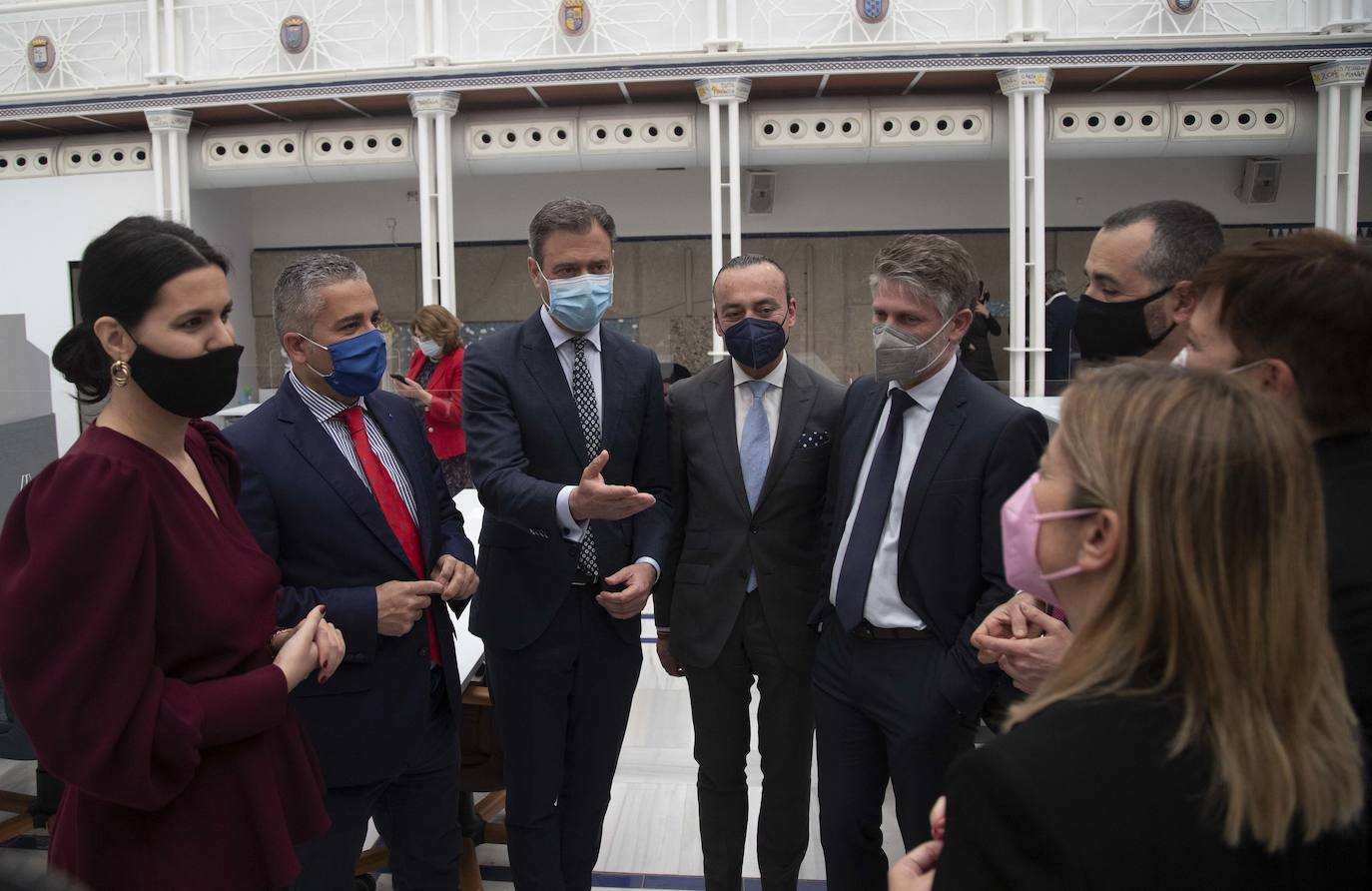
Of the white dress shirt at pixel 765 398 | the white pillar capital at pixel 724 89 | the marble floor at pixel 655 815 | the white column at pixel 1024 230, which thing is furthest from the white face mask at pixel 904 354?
the white pillar capital at pixel 724 89

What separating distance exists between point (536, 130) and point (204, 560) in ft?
33.0

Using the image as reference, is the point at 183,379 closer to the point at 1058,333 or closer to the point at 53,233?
the point at 1058,333

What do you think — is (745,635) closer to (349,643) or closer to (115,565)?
(349,643)

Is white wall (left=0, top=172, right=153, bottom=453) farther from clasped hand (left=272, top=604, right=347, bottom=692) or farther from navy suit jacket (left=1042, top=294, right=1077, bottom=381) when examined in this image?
clasped hand (left=272, top=604, right=347, bottom=692)

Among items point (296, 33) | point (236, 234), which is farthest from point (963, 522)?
point (236, 234)

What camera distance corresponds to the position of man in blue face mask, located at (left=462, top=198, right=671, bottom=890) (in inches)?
110

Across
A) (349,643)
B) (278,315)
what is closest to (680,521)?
(349,643)

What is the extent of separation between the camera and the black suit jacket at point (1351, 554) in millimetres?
1317

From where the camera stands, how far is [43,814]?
3494 millimetres

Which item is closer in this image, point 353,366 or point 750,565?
point 353,366

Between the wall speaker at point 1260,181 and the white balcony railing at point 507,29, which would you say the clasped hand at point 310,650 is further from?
the wall speaker at point 1260,181

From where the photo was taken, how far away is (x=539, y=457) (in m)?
2.87

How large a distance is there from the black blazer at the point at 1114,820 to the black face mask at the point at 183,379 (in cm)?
152

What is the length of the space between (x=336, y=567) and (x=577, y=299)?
99 cm
